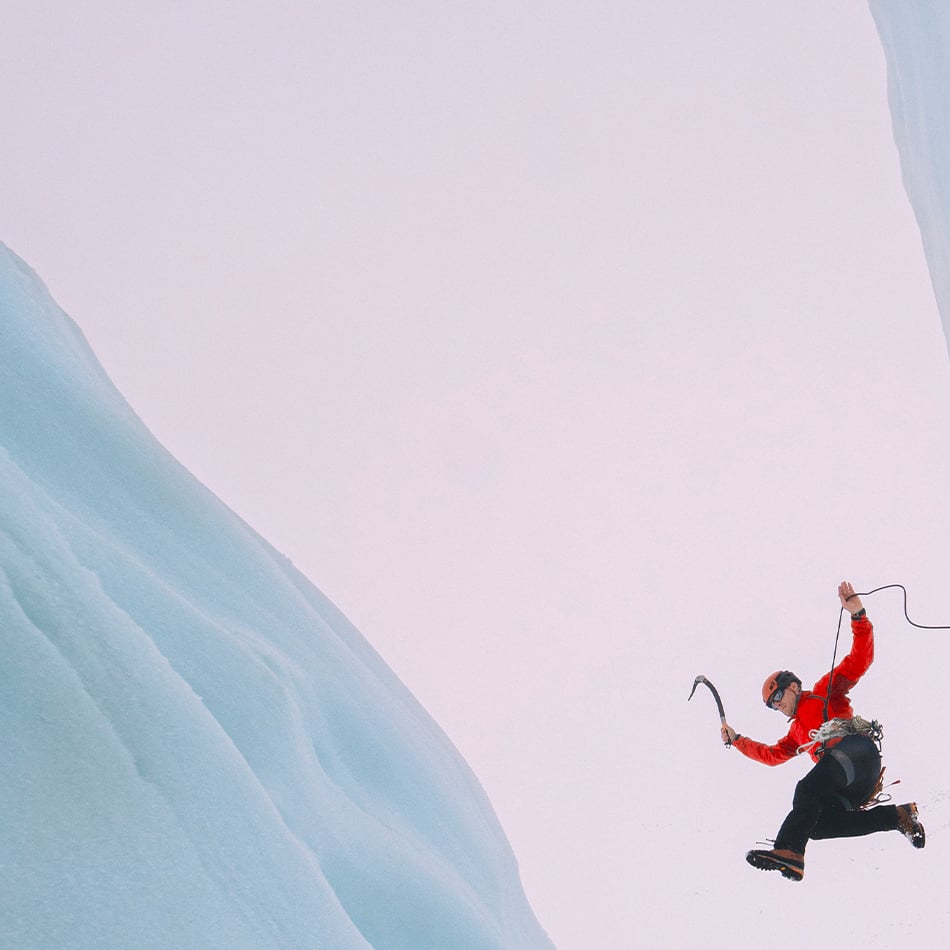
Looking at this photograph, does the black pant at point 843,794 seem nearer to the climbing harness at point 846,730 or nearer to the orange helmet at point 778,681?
the climbing harness at point 846,730

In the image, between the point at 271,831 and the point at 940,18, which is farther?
the point at 940,18

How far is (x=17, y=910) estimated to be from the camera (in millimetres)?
1827

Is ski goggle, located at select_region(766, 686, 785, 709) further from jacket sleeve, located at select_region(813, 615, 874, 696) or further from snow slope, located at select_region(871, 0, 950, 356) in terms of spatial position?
snow slope, located at select_region(871, 0, 950, 356)

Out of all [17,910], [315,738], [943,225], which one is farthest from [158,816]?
[943,225]

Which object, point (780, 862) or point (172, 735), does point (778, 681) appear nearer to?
point (780, 862)

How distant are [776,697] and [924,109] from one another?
5.58 metres

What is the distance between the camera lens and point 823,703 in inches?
193

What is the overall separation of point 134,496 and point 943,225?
6.80m

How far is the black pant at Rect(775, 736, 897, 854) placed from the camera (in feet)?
14.7

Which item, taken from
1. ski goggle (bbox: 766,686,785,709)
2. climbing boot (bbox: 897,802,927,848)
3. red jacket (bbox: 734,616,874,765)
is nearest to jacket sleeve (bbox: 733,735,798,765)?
red jacket (bbox: 734,616,874,765)

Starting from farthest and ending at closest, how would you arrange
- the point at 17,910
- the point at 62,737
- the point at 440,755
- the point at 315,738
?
the point at 440,755
the point at 315,738
the point at 62,737
the point at 17,910

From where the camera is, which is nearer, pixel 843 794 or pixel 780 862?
pixel 780 862

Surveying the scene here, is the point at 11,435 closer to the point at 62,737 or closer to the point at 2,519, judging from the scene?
the point at 2,519

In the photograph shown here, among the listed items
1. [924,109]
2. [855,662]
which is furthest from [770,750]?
[924,109]
